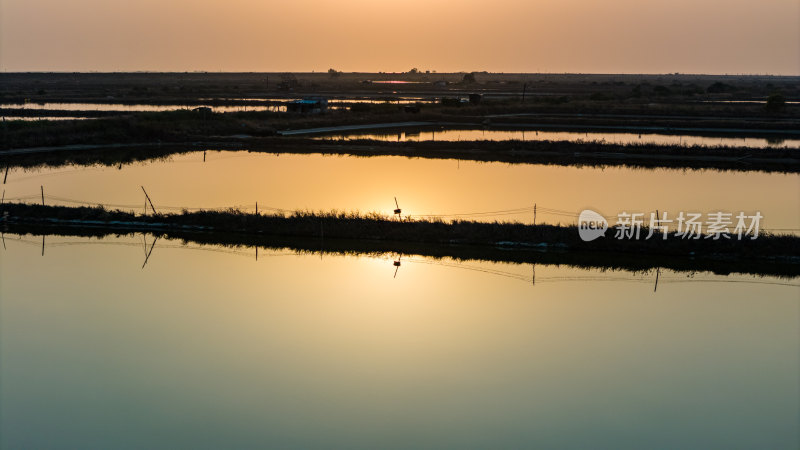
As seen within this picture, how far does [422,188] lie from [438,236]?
5.03m


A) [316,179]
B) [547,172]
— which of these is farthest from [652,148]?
[316,179]

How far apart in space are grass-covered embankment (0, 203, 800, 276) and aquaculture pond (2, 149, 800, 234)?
3.22ft

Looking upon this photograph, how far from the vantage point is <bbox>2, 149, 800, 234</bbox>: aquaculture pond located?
15.5m

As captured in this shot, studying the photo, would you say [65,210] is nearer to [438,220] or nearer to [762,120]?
[438,220]

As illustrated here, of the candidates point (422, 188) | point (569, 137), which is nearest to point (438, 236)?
point (422, 188)

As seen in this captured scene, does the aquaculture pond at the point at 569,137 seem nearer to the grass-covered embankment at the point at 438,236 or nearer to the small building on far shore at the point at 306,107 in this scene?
the small building on far shore at the point at 306,107

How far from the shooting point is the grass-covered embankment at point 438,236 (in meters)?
12.2

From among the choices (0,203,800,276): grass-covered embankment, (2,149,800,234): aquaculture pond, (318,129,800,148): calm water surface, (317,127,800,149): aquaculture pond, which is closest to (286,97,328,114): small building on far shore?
(317,127,800,149): aquaculture pond

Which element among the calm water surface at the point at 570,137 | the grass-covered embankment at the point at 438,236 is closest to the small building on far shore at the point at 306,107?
the calm water surface at the point at 570,137

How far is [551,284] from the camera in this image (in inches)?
451

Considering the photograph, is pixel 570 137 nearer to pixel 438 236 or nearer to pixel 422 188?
pixel 422 188

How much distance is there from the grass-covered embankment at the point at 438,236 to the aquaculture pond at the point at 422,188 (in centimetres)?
98

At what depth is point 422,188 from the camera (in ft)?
59.8

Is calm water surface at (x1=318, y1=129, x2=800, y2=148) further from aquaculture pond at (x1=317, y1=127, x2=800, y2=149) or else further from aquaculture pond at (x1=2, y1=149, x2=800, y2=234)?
aquaculture pond at (x1=2, y1=149, x2=800, y2=234)
